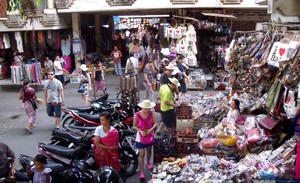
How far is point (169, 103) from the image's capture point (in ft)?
26.1

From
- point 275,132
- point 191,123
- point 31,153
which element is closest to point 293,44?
point 275,132

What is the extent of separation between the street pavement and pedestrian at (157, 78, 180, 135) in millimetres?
1677

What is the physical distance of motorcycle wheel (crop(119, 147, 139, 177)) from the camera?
6.82 m

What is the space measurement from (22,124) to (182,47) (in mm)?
6429

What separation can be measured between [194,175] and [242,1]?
35.9ft

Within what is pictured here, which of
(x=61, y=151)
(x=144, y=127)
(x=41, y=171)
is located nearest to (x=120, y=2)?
(x=144, y=127)

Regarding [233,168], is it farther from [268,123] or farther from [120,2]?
[120,2]

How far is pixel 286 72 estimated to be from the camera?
509 cm

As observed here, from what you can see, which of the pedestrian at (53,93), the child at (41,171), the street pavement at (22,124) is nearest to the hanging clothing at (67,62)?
the street pavement at (22,124)

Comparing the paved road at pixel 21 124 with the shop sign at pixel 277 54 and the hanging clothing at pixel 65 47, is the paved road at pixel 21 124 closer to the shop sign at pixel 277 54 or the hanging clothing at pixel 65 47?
the hanging clothing at pixel 65 47

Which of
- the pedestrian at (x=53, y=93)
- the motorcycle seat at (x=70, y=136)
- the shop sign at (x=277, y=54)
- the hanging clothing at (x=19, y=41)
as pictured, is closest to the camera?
the shop sign at (x=277, y=54)

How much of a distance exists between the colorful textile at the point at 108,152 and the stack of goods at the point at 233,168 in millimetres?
835

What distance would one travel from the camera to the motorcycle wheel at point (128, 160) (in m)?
6.82

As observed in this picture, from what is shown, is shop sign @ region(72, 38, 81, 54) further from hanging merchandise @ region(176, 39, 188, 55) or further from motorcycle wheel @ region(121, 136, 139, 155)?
motorcycle wheel @ region(121, 136, 139, 155)
